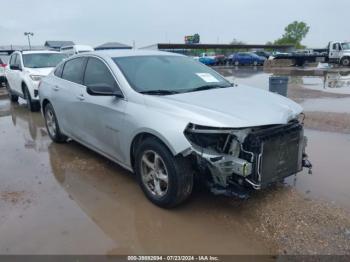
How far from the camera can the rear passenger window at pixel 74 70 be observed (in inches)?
203

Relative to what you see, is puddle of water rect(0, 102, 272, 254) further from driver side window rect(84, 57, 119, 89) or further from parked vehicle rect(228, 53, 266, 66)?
parked vehicle rect(228, 53, 266, 66)

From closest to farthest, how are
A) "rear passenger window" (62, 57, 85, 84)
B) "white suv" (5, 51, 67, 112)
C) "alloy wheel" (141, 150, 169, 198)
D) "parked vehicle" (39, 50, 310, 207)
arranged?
"parked vehicle" (39, 50, 310, 207) → "alloy wheel" (141, 150, 169, 198) → "rear passenger window" (62, 57, 85, 84) → "white suv" (5, 51, 67, 112)

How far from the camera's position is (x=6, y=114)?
9.74 m

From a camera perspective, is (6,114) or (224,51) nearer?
(6,114)

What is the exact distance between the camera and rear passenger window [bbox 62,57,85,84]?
515 centimetres

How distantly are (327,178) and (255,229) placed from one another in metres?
1.79

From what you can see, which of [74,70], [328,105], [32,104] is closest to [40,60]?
[32,104]

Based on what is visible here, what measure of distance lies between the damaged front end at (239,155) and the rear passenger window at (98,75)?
152 centimetres

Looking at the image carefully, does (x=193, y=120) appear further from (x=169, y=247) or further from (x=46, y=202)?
(x=46, y=202)

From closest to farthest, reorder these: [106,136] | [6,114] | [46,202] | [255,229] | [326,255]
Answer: [326,255] < [255,229] < [46,202] < [106,136] < [6,114]

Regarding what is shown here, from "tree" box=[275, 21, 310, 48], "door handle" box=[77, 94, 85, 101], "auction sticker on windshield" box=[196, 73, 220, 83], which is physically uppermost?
"tree" box=[275, 21, 310, 48]

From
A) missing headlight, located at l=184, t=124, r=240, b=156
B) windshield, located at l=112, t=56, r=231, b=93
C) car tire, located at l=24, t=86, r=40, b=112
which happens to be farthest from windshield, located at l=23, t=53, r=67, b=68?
missing headlight, located at l=184, t=124, r=240, b=156

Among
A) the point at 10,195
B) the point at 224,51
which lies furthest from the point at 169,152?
the point at 224,51

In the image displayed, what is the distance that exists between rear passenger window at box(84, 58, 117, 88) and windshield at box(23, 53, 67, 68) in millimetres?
6081
